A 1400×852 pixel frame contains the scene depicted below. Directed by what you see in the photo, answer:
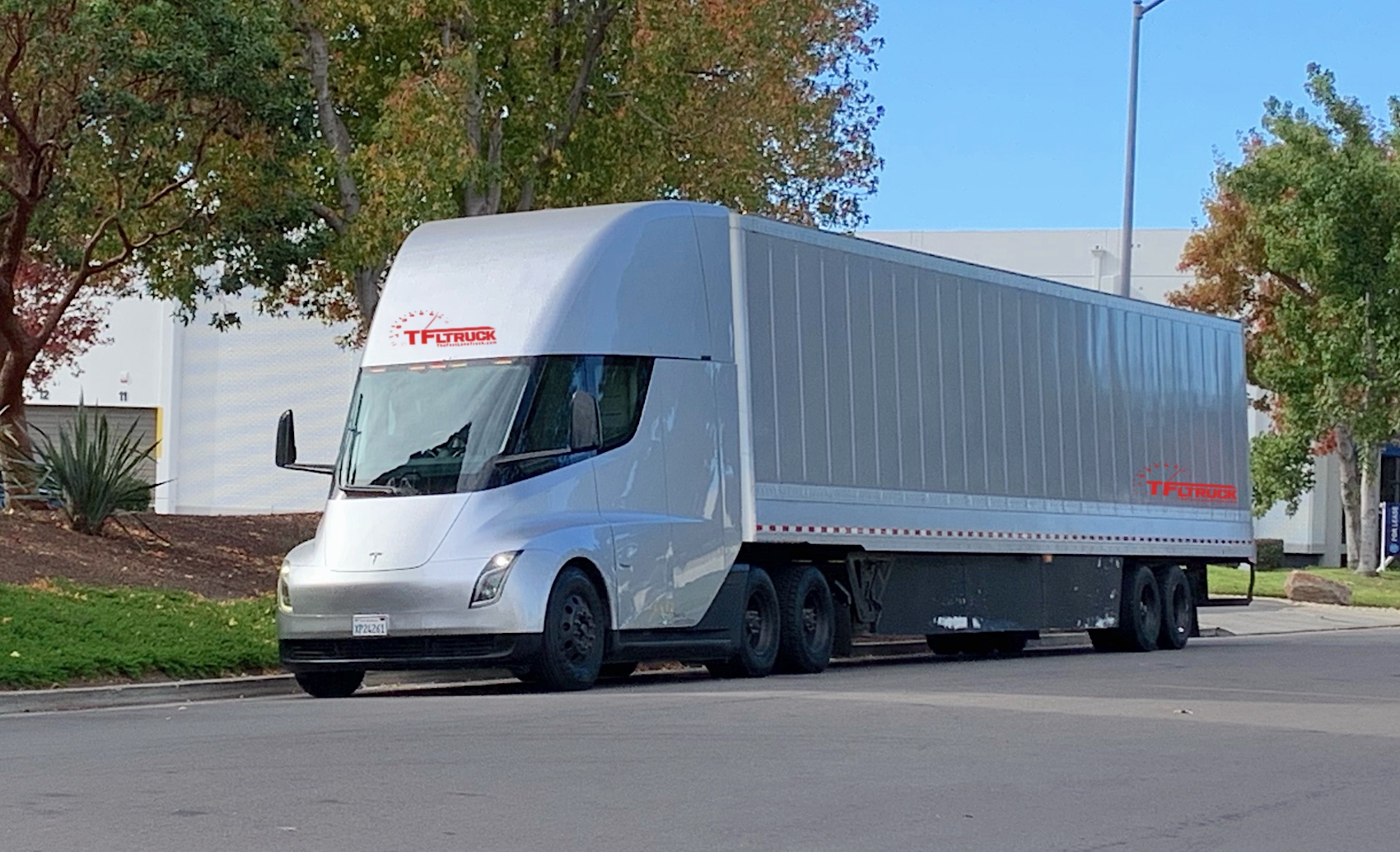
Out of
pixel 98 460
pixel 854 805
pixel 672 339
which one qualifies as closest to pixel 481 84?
pixel 98 460

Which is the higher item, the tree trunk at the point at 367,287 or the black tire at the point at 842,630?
the tree trunk at the point at 367,287

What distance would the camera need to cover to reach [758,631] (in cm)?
1900

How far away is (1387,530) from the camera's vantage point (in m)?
54.2

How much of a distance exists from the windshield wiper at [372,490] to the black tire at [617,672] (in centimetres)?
349

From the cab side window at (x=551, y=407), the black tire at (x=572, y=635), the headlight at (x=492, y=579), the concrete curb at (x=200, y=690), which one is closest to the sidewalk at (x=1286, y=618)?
the concrete curb at (x=200, y=690)

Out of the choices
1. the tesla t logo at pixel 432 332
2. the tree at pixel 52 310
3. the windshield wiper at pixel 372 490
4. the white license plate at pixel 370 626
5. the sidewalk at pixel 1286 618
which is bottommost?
the sidewalk at pixel 1286 618

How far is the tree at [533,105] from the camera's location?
23.8 meters

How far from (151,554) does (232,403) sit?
3468cm

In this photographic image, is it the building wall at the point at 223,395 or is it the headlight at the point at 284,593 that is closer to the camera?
the headlight at the point at 284,593

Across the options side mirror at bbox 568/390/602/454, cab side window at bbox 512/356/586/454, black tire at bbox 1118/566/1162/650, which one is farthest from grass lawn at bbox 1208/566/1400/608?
side mirror at bbox 568/390/602/454

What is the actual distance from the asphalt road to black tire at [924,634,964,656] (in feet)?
25.2

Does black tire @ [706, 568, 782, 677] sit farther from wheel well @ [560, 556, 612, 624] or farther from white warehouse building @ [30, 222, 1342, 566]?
white warehouse building @ [30, 222, 1342, 566]

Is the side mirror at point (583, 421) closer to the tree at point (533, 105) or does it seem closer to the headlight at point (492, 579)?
the headlight at point (492, 579)

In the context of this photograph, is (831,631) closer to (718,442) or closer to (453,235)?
(718,442)
